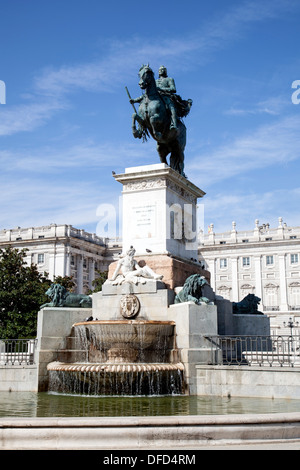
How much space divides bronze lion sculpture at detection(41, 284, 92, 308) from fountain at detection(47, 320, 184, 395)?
0.93m

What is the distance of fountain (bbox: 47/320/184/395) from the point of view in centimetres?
1168

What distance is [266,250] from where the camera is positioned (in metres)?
97.1

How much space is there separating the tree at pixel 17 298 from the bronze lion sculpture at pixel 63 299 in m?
17.5

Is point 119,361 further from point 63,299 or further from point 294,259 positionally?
point 294,259

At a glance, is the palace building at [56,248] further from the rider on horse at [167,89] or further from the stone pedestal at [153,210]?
the stone pedestal at [153,210]

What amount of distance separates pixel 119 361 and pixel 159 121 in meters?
7.02

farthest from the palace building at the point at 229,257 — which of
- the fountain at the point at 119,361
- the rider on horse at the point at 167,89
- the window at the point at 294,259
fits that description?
the fountain at the point at 119,361

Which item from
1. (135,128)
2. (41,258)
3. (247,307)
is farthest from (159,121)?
(41,258)

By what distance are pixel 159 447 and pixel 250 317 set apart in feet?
33.9

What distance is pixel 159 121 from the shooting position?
52.6 ft

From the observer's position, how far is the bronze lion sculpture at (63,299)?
47.9 feet

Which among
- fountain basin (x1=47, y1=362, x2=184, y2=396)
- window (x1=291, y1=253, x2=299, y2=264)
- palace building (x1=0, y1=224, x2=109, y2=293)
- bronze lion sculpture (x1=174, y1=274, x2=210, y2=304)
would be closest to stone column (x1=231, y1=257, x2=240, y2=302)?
window (x1=291, y1=253, x2=299, y2=264)

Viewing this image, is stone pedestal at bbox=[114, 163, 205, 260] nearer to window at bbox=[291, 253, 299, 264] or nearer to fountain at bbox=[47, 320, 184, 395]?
fountain at bbox=[47, 320, 184, 395]

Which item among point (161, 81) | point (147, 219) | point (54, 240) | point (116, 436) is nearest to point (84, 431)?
point (116, 436)
